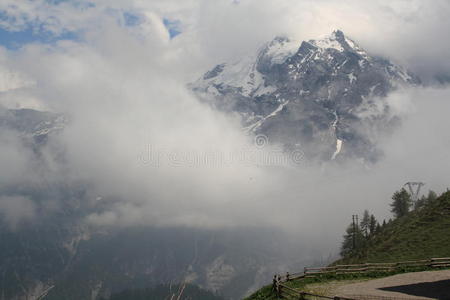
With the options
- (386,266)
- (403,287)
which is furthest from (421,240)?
(403,287)

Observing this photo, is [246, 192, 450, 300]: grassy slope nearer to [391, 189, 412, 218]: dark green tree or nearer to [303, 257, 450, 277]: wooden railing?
[303, 257, 450, 277]: wooden railing

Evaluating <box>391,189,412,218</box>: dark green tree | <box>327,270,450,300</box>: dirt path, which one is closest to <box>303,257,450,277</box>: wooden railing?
<box>327,270,450,300</box>: dirt path

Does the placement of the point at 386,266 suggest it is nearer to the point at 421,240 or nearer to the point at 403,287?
the point at 403,287

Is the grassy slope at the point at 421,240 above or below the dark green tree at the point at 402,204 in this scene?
below

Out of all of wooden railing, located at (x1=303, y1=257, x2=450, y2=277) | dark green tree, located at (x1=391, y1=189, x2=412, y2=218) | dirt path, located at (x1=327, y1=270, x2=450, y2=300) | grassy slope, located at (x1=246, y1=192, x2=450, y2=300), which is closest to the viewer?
dirt path, located at (x1=327, y1=270, x2=450, y2=300)

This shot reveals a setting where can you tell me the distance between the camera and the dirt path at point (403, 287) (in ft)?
144

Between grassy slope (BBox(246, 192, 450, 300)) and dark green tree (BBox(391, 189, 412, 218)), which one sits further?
dark green tree (BBox(391, 189, 412, 218))

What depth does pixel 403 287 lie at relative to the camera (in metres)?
47.0

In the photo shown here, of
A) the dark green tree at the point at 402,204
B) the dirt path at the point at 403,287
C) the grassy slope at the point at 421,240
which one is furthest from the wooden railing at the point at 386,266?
the dark green tree at the point at 402,204

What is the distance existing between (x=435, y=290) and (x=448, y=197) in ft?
221

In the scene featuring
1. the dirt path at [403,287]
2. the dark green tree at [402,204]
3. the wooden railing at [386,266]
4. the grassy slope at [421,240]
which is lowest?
the dirt path at [403,287]

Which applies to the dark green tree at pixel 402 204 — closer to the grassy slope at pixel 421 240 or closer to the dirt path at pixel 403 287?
the grassy slope at pixel 421 240

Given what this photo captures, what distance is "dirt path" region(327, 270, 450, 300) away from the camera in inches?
1727

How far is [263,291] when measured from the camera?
54250 mm
